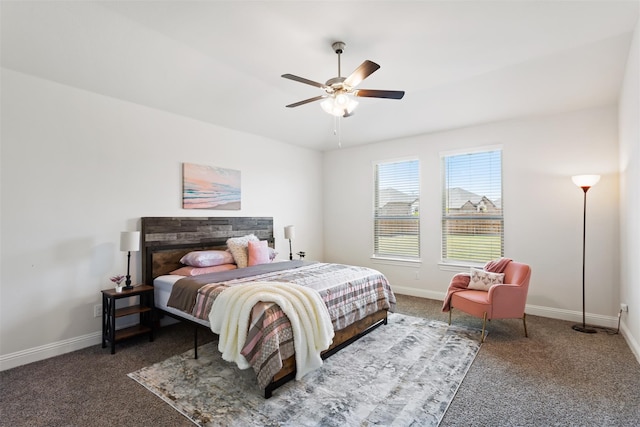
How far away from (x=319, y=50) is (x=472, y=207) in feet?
11.3

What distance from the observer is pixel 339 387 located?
2.53 metres

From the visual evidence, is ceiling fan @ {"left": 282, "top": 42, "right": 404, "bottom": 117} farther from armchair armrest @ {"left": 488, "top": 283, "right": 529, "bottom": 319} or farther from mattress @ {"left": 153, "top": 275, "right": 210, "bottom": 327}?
mattress @ {"left": 153, "top": 275, "right": 210, "bottom": 327}

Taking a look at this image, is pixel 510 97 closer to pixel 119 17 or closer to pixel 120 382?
pixel 119 17

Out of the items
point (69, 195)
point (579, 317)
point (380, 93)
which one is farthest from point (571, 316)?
point (69, 195)

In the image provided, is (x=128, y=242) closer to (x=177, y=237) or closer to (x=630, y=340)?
(x=177, y=237)

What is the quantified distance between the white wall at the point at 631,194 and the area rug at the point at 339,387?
1.57m

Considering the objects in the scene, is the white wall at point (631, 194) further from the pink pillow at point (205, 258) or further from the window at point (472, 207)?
the pink pillow at point (205, 258)

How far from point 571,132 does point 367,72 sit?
340 centimetres

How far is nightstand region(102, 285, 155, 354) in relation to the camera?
3.21 m

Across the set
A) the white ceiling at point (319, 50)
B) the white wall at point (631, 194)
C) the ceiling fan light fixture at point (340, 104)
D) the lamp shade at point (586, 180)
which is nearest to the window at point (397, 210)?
the white ceiling at point (319, 50)

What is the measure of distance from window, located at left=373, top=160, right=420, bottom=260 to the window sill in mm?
88

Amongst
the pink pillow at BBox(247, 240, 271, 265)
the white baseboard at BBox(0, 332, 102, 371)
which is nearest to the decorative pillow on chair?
the pink pillow at BBox(247, 240, 271, 265)

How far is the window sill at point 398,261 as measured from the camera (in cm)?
546

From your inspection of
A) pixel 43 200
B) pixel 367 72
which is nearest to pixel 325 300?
pixel 367 72
